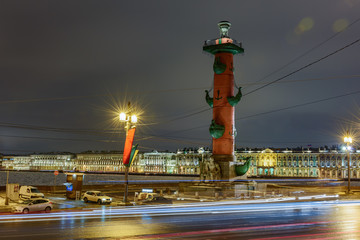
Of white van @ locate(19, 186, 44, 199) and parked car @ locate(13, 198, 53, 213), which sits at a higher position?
parked car @ locate(13, 198, 53, 213)

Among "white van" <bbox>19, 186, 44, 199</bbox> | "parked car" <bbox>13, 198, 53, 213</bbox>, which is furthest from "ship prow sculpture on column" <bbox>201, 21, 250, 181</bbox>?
"parked car" <bbox>13, 198, 53, 213</bbox>

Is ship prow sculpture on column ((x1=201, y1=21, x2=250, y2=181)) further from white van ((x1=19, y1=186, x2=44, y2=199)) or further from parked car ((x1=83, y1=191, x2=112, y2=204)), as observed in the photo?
white van ((x1=19, y1=186, x2=44, y2=199))

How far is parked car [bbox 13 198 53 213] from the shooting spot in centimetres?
1908

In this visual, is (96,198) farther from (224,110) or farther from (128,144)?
(224,110)

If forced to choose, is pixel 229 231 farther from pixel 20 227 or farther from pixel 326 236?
pixel 20 227

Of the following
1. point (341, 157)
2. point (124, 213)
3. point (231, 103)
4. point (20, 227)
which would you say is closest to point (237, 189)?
point (231, 103)

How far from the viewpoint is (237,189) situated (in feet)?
99.4

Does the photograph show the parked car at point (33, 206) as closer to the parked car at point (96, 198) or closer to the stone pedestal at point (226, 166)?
the parked car at point (96, 198)

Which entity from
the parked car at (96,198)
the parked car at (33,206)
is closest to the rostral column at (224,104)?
the parked car at (96,198)

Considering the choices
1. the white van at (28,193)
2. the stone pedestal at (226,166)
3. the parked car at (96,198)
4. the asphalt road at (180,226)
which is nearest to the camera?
the asphalt road at (180,226)

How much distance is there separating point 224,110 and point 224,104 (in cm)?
53

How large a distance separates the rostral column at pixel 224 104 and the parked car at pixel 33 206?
16184 mm

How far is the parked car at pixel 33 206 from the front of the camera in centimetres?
1908

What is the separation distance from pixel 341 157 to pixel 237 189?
431 feet
